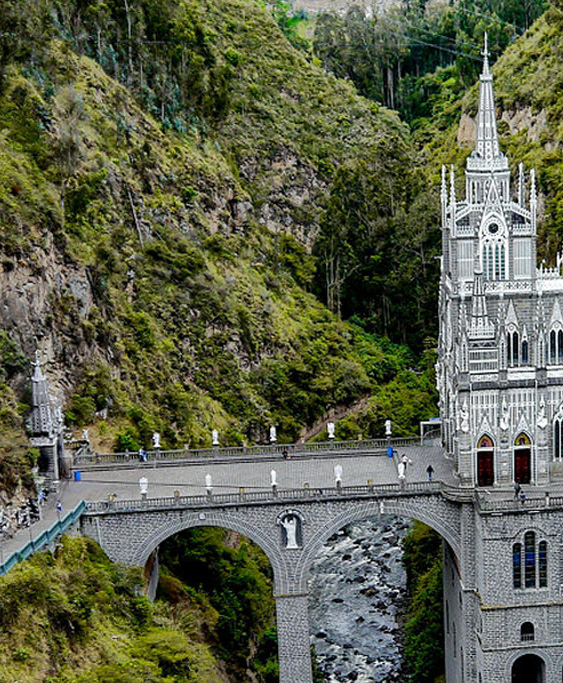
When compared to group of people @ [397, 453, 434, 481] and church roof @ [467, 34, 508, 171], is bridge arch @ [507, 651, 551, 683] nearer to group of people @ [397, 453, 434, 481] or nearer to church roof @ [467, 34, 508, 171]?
group of people @ [397, 453, 434, 481]

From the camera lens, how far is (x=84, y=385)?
88938mm

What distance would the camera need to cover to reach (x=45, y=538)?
67.6 metres

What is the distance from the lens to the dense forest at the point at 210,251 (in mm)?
76938

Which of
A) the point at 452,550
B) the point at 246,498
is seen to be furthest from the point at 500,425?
the point at 246,498

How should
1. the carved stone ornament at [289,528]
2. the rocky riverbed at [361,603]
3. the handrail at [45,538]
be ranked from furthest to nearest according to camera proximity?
the rocky riverbed at [361,603]
the carved stone ornament at [289,528]
the handrail at [45,538]

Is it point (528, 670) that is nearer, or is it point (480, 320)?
point (480, 320)

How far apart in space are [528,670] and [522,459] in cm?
1256

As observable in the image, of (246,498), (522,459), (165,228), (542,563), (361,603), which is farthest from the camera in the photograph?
(165,228)

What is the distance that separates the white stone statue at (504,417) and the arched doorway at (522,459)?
1251 millimetres

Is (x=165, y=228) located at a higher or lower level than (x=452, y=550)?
higher

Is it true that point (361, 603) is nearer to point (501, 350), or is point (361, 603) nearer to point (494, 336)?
point (501, 350)

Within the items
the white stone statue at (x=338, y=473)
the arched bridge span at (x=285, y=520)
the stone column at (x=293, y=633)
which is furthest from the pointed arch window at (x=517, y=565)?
the stone column at (x=293, y=633)

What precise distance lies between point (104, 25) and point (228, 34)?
109 feet

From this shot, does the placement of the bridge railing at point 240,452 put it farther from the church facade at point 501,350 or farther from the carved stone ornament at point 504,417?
the carved stone ornament at point 504,417
